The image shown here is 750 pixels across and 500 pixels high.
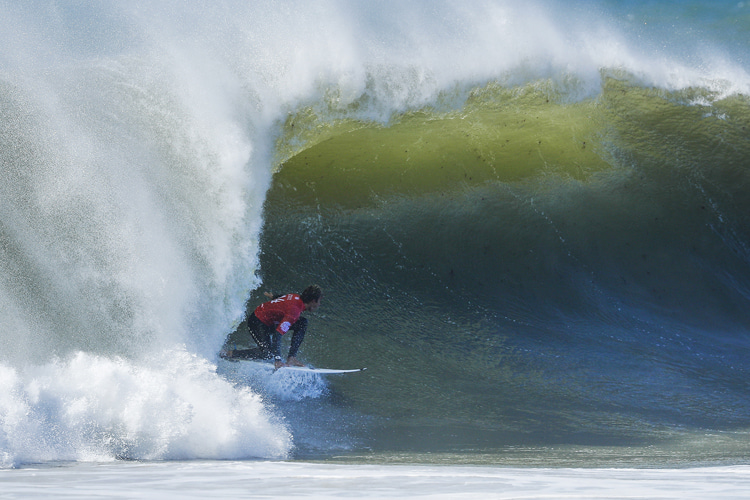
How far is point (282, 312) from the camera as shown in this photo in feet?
17.1

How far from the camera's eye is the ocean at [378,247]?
13.1 ft

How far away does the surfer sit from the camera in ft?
16.7

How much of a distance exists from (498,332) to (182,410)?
3.33 meters

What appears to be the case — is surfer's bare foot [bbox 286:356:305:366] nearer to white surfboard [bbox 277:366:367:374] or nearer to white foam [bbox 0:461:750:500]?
white surfboard [bbox 277:366:367:374]

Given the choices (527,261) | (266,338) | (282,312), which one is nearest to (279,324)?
(282,312)

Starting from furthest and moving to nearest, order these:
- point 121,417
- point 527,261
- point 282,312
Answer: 1. point 527,261
2. point 282,312
3. point 121,417

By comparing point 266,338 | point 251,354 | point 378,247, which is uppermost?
point 378,247

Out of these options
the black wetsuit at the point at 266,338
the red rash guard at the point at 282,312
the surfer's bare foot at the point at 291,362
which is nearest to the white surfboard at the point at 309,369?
the surfer's bare foot at the point at 291,362

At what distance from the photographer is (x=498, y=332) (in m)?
6.49

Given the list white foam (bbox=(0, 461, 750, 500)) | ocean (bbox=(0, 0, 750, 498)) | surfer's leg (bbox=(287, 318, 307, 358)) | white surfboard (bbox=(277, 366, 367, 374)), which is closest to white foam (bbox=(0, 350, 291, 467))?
ocean (bbox=(0, 0, 750, 498))

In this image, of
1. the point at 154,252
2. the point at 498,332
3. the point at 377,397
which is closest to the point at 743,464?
the point at 377,397

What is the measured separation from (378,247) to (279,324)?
7.11ft

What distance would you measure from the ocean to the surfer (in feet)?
0.80

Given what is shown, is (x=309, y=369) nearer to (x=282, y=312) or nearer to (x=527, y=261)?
(x=282, y=312)
